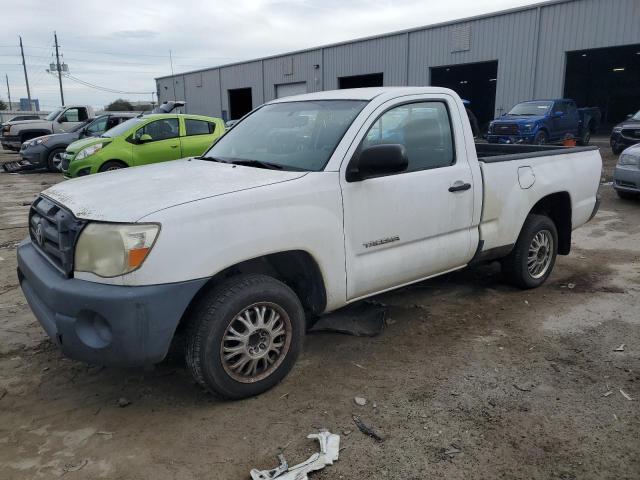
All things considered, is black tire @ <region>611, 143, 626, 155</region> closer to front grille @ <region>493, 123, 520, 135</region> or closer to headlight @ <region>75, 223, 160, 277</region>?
front grille @ <region>493, 123, 520, 135</region>

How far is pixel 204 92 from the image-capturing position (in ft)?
141

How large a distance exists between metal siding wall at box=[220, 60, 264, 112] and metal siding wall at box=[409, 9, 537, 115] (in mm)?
14022

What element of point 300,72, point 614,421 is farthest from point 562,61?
point 614,421

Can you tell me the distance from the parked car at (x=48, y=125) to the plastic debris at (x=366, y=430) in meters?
19.5

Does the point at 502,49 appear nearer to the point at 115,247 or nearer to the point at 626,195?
the point at 626,195

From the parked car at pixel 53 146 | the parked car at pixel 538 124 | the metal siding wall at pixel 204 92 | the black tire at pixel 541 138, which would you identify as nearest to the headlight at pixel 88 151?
the parked car at pixel 53 146

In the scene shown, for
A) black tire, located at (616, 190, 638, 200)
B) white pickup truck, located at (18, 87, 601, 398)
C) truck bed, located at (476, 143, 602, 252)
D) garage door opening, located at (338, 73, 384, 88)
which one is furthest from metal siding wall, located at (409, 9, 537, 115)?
white pickup truck, located at (18, 87, 601, 398)

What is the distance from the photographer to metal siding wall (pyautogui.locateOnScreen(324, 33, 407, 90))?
27422 mm

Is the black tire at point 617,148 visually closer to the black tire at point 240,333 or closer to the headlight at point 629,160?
the headlight at point 629,160

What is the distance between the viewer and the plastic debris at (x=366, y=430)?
9.41 ft

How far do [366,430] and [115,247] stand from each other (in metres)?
1.64

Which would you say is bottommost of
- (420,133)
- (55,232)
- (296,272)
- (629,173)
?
(629,173)

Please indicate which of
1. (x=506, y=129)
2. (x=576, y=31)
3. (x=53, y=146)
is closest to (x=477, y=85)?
(x=576, y=31)

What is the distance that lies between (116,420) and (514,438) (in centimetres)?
220
